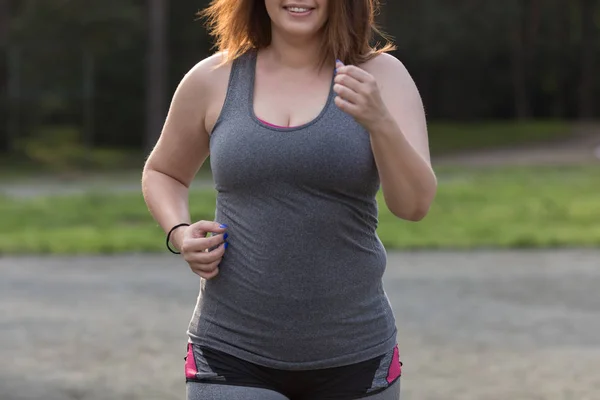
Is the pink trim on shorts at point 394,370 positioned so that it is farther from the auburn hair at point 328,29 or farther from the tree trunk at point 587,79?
the tree trunk at point 587,79

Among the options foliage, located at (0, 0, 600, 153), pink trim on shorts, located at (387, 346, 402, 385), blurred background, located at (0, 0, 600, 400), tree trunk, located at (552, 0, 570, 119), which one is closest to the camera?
pink trim on shorts, located at (387, 346, 402, 385)

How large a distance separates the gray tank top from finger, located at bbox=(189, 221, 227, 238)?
0.09 ft

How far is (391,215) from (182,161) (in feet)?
47.0

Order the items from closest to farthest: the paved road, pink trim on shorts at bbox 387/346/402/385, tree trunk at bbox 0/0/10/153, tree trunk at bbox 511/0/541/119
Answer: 1. pink trim on shorts at bbox 387/346/402/385
2. the paved road
3. tree trunk at bbox 0/0/10/153
4. tree trunk at bbox 511/0/541/119

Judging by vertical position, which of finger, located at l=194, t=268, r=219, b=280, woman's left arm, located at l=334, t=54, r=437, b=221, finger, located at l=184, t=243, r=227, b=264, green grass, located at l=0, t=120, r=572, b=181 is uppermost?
woman's left arm, located at l=334, t=54, r=437, b=221

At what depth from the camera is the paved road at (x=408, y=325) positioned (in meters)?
7.05

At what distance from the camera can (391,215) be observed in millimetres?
17297

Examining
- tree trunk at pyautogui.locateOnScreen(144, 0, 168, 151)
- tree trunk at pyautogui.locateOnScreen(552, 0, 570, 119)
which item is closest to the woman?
tree trunk at pyautogui.locateOnScreen(144, 0, 168, 151)

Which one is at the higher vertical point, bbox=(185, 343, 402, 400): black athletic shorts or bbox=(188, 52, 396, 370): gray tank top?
bbox=(188, 52, 396, 370): gray tank top

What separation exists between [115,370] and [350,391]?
4.86 metres

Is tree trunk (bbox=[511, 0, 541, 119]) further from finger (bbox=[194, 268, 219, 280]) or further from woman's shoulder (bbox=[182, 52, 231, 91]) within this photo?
finger (bbox=[194, 268, 219, 280])

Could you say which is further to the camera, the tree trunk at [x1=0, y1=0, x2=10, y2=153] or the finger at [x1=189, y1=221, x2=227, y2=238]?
the tree trunk at [x1=0, y1=0, x2=10, y2=153]

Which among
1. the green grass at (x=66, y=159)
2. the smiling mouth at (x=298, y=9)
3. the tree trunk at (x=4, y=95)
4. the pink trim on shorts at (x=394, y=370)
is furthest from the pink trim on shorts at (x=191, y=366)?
the tree trunk at (x=4, y=95)

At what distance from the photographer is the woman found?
2.70m
